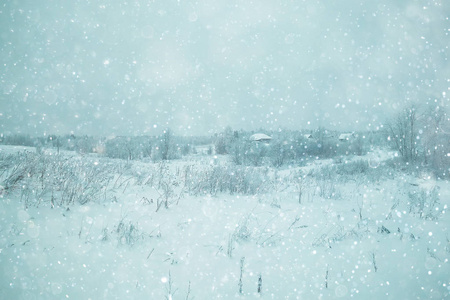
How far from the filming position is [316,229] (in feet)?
16.0

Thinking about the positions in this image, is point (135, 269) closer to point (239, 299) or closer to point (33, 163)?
point (239, 299)

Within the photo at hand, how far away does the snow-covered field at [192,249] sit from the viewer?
2.53 metres

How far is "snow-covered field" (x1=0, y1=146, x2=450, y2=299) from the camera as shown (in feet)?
8.30

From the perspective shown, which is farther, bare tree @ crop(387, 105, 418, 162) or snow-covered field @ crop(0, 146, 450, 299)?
bare tree @ crop(387, 105, 418, 162)

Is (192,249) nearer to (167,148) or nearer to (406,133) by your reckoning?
(167,148)

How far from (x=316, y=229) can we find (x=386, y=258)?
1262 millimetres

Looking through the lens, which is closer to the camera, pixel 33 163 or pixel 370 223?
pixel 33 163

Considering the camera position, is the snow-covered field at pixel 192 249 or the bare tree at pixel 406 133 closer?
the snow-covered field at pixel 192 249

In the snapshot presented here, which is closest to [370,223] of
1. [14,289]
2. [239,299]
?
[239,299]

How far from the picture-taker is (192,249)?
343cm

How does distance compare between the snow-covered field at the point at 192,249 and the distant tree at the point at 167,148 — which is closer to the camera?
the snow-covered field at the point at 192,249

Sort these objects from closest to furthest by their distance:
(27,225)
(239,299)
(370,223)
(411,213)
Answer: (239,299), (27,225), (370,223), (411,213)

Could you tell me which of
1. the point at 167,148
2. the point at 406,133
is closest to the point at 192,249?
the point at 167,148

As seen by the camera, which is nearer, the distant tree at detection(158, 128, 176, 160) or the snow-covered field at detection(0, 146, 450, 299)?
the snow-covered field at detection(0, 146, 450, 299)
